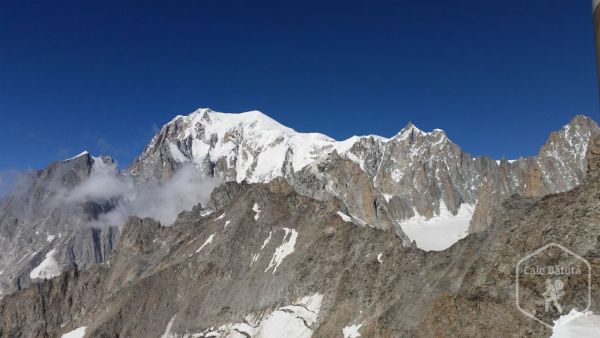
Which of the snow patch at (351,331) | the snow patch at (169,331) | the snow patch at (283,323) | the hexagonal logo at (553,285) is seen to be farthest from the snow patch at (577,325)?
the snow patch at (169,331)

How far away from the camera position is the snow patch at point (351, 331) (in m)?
58.9

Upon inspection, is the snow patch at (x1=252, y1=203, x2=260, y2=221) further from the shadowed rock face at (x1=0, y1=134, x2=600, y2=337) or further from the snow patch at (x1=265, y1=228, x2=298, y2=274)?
the snow patch at (x1=265, y1=228, x2=298, y2=274)

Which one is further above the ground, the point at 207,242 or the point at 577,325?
the point at 207,242

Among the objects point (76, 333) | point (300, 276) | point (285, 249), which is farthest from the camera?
point (76, 333)

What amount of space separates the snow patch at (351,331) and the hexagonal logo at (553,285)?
26.5m

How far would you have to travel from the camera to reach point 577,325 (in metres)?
29.8

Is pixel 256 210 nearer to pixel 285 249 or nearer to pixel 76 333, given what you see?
pixel 285 249

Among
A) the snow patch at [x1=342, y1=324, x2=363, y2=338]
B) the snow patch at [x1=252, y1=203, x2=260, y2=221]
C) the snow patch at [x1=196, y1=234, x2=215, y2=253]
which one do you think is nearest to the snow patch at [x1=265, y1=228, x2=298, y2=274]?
the snow patch at [x1=252, y1=203, x2=260, y2=221]

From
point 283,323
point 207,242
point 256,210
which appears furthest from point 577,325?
point 207,242

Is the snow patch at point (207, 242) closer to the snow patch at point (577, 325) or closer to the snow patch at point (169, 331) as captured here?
the snow patch at point (169, 331)

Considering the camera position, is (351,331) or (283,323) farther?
Result: (283,323)

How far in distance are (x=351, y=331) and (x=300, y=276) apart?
24459 millimetres

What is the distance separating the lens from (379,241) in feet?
238

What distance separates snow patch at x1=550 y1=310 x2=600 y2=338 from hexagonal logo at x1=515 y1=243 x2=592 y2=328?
39 centimetres
